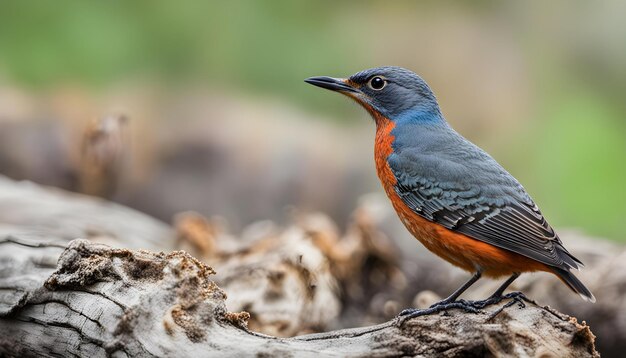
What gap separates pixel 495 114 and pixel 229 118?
4.21 metres

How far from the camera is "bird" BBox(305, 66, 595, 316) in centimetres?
471

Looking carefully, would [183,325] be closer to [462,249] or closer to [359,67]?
[462,249]

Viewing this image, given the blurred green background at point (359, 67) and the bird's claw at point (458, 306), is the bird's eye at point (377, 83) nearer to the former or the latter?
the bird's claw at point (458, 306)

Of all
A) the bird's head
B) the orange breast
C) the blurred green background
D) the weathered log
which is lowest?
the weathered log

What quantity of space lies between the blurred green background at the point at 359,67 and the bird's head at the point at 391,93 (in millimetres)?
5528

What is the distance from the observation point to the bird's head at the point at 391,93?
591cm

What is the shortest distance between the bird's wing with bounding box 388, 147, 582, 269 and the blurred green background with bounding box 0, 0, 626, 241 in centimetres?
625

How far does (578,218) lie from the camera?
433 inches

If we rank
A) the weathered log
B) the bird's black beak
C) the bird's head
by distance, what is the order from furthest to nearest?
the bird's black beak
the bird's head
the weathered log

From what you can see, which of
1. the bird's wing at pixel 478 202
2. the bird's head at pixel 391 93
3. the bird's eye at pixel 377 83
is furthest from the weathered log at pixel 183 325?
the bird's eye at pixel 377 83

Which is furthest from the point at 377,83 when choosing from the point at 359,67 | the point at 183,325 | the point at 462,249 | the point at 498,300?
the point at 359,67

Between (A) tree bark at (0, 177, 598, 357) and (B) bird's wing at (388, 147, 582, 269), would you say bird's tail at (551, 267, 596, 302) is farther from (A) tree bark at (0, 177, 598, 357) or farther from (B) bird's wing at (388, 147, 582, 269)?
(A) tree bark at (0, 177, 598, 357)

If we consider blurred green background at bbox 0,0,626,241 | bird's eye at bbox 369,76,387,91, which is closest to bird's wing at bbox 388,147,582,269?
bird's eye at bbox 369,76,387,91

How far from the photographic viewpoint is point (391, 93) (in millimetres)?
6016
